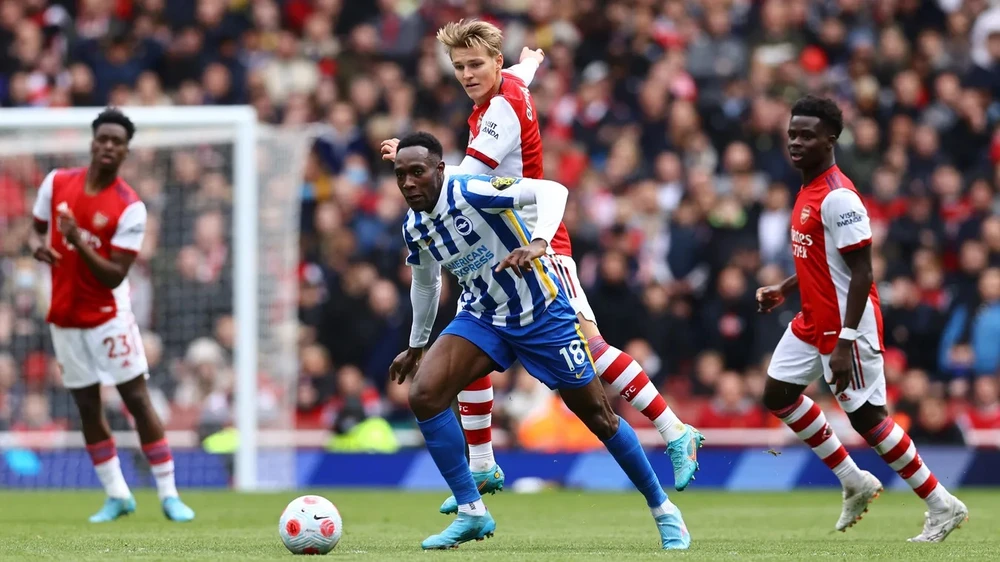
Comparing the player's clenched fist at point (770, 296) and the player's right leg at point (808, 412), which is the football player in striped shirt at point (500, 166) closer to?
the player's right leg at point (808, 412)

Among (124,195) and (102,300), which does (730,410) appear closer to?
(102,300)

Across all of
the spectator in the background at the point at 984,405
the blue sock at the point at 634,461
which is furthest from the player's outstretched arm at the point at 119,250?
the spectator in the background at the point at 984,405

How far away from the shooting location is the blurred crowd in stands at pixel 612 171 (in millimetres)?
16125

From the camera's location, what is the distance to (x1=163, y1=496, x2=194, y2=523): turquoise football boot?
1098cm

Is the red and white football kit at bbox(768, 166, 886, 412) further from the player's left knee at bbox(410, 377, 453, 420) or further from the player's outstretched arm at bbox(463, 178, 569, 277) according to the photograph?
the player's left knee at bbox(410, 377, 453, 420)

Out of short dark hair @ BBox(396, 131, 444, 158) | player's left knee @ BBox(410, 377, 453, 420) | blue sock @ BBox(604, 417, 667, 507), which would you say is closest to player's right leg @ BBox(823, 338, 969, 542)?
blue sock @ BBox(604, 417, 667, 507)

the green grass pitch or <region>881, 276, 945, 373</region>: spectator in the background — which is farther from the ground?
<region>881, 276, 945, 373</region>: spectator in the background

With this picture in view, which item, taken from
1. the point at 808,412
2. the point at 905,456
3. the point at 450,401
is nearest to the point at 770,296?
the point at 808,412

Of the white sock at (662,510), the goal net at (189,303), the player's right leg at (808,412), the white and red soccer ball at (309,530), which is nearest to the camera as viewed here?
the white and red soccer ball at (309,530)

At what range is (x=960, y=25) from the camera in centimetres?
1975

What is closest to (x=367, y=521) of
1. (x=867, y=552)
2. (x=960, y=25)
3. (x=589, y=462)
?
(x=867, y=552)

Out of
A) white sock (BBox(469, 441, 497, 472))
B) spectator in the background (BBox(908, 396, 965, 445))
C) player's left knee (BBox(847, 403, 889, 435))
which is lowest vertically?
spectator in the background (BBox(908, 396, 965, 445))

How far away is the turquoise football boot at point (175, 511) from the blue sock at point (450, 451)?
3.46 meters

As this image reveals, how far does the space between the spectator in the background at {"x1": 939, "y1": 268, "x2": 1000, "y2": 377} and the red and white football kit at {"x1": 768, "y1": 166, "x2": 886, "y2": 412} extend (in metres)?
6.97
